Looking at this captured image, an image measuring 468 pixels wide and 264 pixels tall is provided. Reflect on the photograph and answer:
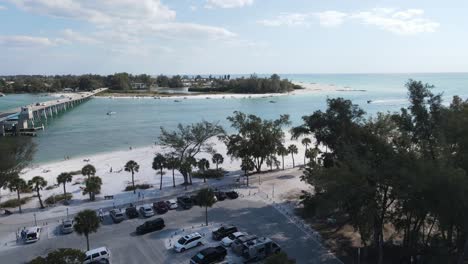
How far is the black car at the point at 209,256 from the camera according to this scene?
20.6 metres

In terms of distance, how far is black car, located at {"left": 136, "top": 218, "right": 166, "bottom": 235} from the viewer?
25.4 meters

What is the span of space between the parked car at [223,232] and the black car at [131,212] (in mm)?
7750

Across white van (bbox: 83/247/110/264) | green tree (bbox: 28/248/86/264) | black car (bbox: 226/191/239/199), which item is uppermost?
green tree (bbox: 28/248/86/264)

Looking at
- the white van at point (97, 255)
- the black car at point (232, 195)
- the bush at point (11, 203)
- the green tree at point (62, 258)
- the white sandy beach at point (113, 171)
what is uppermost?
the green tree at point (62, 258)

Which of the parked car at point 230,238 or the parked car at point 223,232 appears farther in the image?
the parked car at point 223,232

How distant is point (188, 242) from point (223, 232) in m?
2.77

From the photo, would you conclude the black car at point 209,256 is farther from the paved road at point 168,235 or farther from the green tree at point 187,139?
the green tree at point 187,139

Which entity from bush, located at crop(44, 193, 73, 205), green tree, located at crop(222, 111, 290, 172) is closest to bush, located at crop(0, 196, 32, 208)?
bush, located at crop(44, 193, 73, 205)

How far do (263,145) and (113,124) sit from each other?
62.0 m

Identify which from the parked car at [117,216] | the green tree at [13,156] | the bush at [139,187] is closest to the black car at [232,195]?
the parked car at [117,216]

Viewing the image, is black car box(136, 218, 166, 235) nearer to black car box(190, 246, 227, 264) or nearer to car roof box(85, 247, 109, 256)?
car roof box(85, 247, 109, 256)

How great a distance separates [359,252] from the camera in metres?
21.3

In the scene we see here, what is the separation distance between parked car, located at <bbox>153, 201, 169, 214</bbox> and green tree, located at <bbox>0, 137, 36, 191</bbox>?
1377cm

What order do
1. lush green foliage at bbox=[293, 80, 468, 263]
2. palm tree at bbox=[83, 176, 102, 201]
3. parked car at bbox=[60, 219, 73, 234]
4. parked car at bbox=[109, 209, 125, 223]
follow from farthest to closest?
palm tree at bbox=[83, 176, 102, 201]
parked car at bbox=[109, 209, 125, 223]
parked car at bbox=[60, 219, 73, 234]
lush green foliage at bbox=[293, 80, 468, 263]
